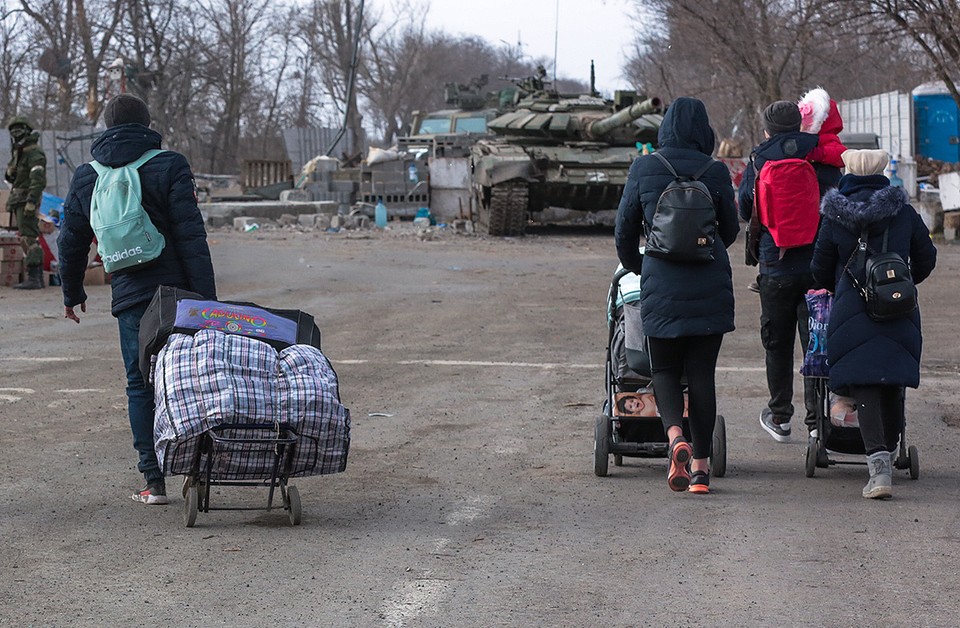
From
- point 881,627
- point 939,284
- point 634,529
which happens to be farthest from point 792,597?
point 939,284

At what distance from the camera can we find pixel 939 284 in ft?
53.7

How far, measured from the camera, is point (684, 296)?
624 centimetres

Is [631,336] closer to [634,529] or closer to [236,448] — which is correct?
[634,529]

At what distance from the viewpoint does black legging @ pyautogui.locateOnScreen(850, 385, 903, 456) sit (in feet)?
20.8

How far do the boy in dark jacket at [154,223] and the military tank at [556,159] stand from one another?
1723 cm

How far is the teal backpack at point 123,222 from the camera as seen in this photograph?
615 cm

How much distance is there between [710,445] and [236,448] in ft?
7.15

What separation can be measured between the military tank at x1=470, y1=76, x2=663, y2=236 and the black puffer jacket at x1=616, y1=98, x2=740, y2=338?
16.7m

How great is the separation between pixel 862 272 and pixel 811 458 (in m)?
0.96

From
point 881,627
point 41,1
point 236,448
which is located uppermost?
point 41,1

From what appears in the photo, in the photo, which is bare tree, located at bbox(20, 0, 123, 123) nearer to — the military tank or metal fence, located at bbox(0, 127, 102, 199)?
metal fence, located at bbox(0, 127, 102, 199)

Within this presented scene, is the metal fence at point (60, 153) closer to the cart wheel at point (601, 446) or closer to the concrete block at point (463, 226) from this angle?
the concrete block at point (463, 226)

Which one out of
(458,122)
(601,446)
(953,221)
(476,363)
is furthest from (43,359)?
(458,122)

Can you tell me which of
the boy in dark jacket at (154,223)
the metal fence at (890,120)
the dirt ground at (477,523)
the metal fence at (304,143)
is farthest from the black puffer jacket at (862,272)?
the metal fence at (304,143)
